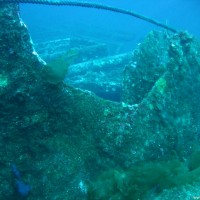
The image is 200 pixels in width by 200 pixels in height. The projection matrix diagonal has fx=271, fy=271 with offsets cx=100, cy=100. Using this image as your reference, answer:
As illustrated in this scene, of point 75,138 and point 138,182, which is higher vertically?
point 75,138

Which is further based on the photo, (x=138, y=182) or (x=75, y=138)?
(x=75, y=138)

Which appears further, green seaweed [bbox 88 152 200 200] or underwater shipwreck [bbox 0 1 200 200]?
underwater shipwreck [bbox 0 1 200 200]

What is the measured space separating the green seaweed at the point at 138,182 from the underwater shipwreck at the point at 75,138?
12 millimetres

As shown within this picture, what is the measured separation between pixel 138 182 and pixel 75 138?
3.83 feet

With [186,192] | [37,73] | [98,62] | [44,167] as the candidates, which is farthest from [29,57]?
[98,62]

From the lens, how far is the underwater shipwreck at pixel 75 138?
3508mm

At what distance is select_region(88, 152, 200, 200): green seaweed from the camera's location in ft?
10.9

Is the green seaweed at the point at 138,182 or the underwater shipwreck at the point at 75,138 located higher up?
the underwater shipwreck at the point at 75,138

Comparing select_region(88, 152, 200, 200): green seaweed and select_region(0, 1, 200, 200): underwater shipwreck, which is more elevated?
select_region(0, 1, 200, 200): underwater shipwreck

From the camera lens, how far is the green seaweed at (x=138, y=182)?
10.9ft

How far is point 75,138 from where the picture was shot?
405cm

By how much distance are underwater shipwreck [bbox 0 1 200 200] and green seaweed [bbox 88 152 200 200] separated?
12 millimetres

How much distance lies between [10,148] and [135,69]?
3.38 metres

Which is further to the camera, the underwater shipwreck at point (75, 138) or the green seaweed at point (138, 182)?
the underwater shipwreck at point (75, 138)
